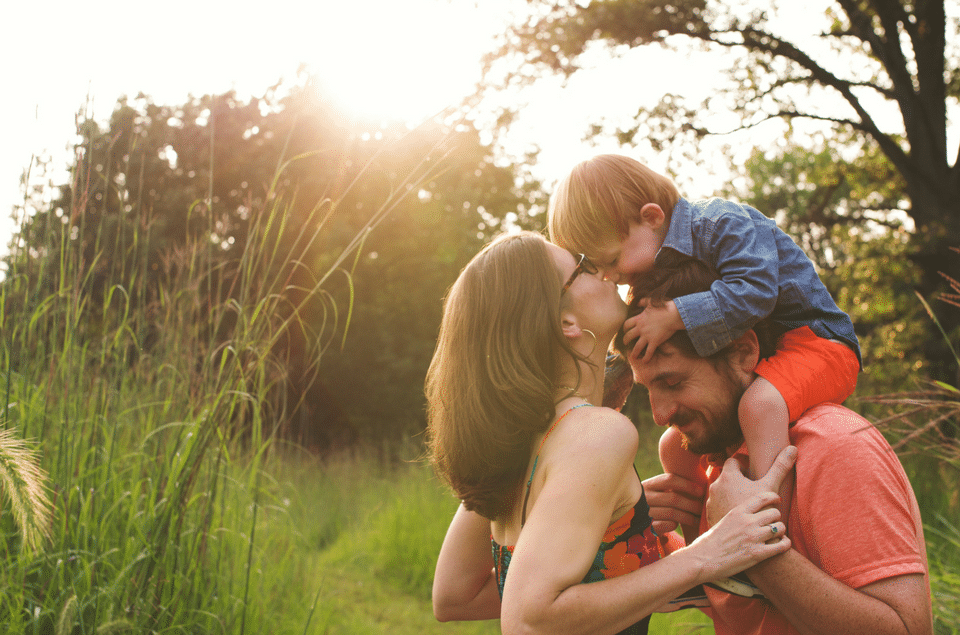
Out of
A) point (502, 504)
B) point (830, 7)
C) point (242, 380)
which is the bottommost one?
point (502, 504)

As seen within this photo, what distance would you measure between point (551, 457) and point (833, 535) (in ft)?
2.06

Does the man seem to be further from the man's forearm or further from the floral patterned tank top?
the floral patterned tank top

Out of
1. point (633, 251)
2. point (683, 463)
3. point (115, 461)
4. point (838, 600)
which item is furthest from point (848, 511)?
point (115, 461)

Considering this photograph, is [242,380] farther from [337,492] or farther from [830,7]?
[830,7]

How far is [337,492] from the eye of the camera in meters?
7.29

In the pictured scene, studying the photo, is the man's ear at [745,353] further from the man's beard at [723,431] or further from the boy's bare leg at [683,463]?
the boy's bare leg at [683,463]

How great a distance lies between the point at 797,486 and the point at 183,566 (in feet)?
6.55

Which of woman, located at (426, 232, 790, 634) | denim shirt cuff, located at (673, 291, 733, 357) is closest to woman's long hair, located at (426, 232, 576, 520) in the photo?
woman, located at (426, 232, 790, 634)

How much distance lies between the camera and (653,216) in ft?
7.98

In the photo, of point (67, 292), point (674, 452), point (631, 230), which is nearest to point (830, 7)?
point (631, 230)

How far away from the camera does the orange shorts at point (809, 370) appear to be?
1.66m

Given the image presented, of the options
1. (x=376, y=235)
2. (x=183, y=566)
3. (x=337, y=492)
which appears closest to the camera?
(x=183, y=566)

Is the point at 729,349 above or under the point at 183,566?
above

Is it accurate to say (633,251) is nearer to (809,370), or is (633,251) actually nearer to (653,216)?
(653,216)
